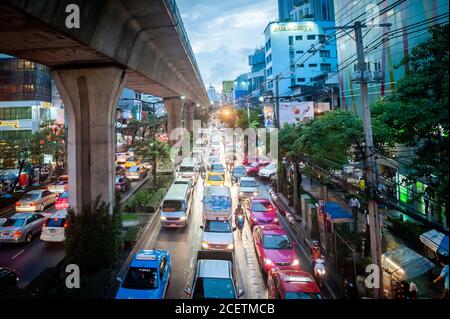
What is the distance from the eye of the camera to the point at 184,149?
39.0m

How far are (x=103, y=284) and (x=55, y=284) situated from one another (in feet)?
4.45

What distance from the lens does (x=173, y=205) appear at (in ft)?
51.6

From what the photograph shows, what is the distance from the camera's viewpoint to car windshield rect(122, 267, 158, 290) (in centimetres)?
838

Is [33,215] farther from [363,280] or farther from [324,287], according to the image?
[363,280]

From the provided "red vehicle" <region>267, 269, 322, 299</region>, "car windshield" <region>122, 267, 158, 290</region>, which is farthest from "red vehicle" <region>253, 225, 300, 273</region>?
"car windshield" <region>122, 267, 158, 290</region>

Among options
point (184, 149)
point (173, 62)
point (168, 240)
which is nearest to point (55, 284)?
point (168, 240)

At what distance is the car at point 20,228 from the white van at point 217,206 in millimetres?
7810

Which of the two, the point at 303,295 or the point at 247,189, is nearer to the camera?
the point at 303,295

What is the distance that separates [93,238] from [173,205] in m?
5.59

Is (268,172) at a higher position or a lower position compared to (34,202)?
higher

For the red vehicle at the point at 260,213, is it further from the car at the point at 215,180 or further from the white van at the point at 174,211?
the car at the point at 215,180

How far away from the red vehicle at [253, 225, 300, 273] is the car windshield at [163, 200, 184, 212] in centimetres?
470

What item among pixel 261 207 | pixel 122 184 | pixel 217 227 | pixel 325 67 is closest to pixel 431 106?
pixel 217 227

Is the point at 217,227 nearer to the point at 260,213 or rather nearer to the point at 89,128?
the point at 260,213
